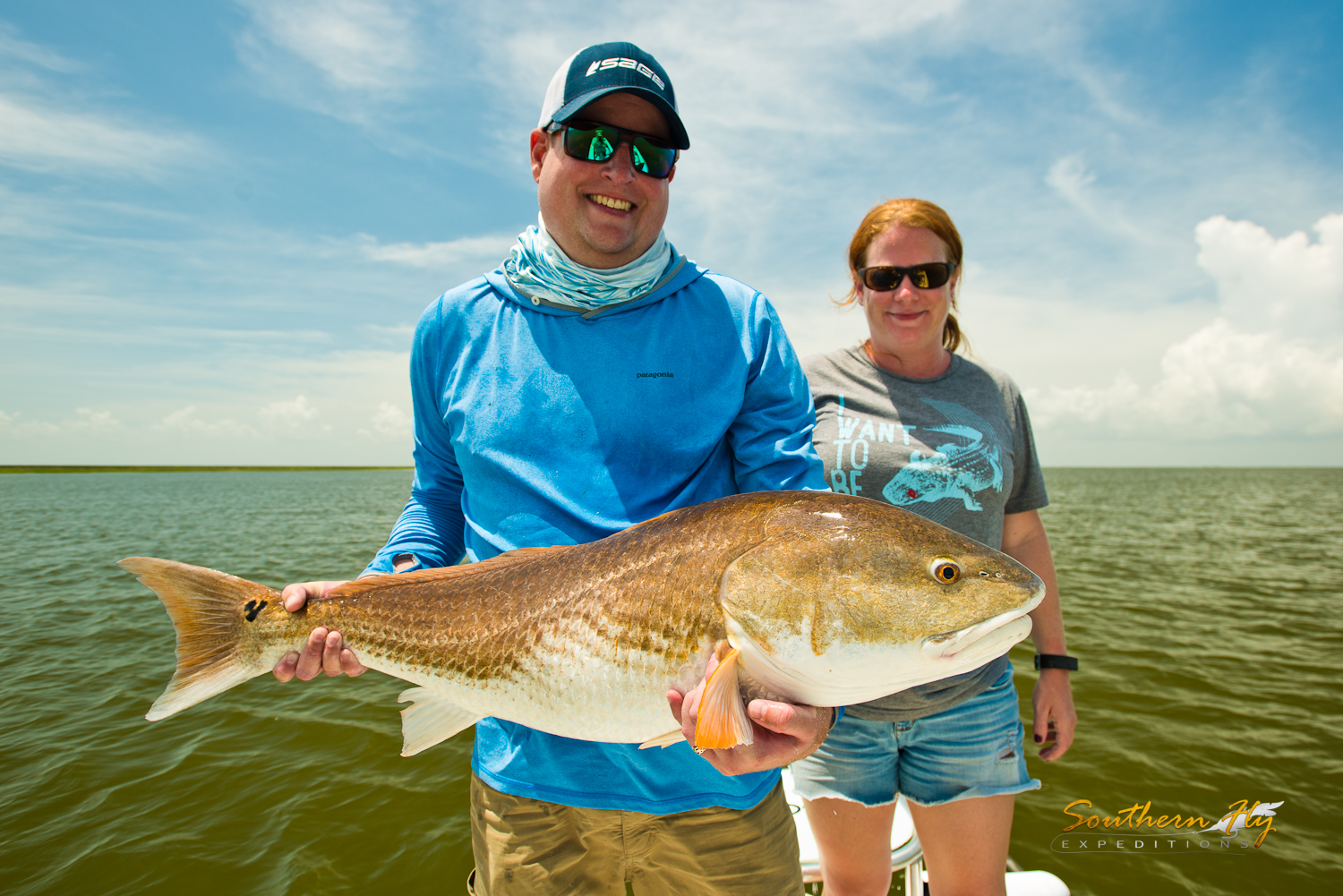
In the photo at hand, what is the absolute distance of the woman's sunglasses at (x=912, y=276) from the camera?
10.6ft

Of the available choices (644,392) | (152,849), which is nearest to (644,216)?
(644,392)

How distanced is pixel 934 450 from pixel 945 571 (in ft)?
4.47

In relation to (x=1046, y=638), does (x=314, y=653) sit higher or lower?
higher

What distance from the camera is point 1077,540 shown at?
82.5ft

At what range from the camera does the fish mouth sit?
1.78m

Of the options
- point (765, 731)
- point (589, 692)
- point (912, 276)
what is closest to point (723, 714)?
point (765, 731)

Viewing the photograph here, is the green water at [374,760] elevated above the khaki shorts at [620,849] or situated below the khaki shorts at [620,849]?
below

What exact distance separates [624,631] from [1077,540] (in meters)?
28.6

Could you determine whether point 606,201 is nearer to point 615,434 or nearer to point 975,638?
point 615,434

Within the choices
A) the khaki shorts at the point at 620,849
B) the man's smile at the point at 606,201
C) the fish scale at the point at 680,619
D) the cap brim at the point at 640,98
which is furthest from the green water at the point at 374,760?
the cap brim at the point at 640,98

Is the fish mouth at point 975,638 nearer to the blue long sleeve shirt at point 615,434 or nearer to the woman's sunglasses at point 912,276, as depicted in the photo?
the blue long sleeve shirt at point 615,434

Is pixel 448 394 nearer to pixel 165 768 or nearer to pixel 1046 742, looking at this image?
pixel 1046 742

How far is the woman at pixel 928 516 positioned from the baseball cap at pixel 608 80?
1527 mm

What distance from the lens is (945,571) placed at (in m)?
1.85
